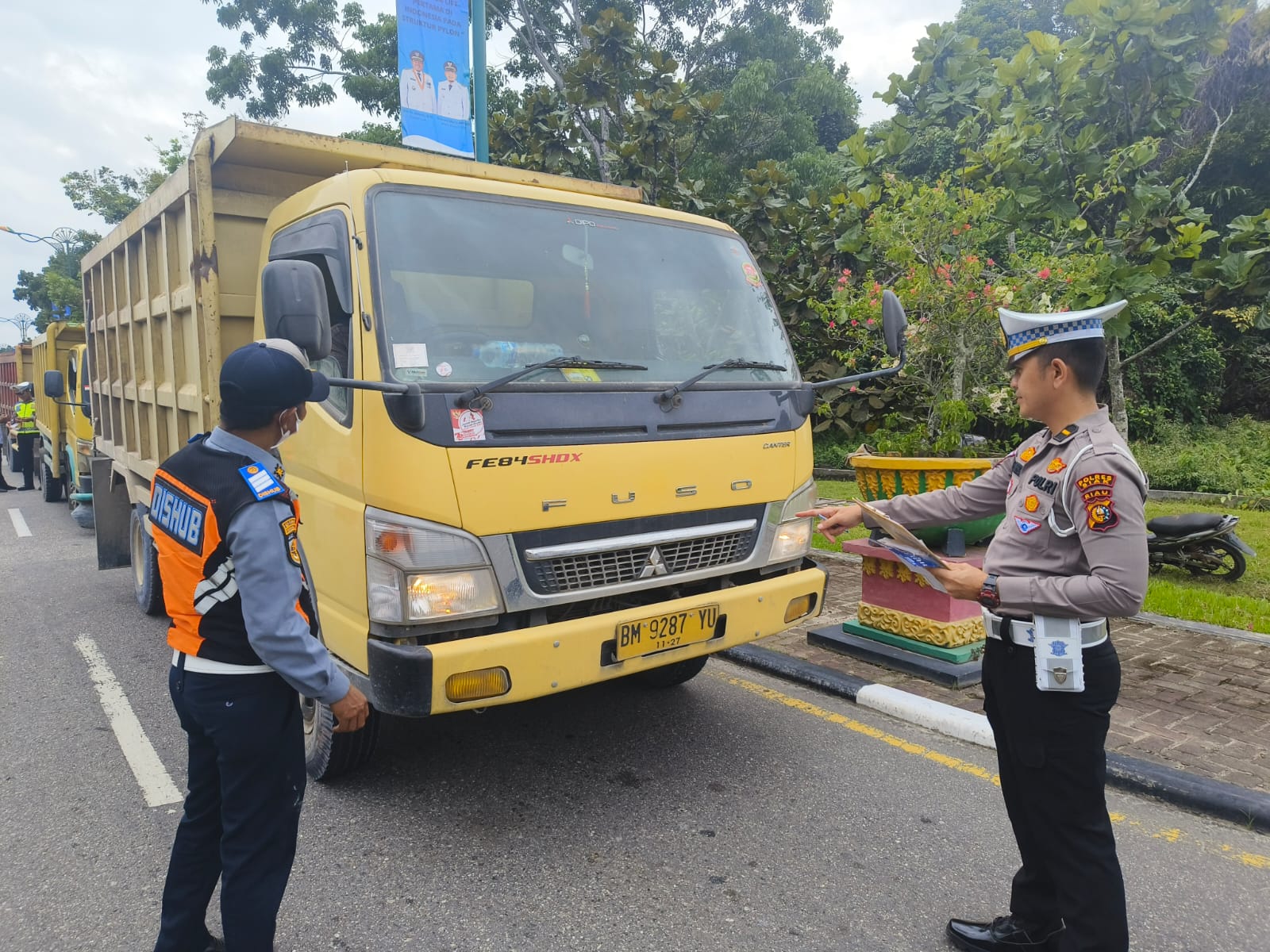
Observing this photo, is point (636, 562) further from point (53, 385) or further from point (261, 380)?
point (53, 385)

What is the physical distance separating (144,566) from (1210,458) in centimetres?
1255

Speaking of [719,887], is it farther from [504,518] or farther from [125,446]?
[125,446]

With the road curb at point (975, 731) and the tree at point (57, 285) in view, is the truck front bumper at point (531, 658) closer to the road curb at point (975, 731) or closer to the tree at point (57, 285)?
the road curb at point (975, 731)

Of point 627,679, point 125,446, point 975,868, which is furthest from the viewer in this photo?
point 125,446

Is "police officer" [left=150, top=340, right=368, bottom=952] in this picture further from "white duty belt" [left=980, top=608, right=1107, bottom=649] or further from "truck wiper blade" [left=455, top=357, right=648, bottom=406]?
"white duty belt" [left=980, top=608, right=1107, bottom=649]

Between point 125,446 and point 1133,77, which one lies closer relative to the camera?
point 125,446

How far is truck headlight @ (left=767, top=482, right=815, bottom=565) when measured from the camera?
379cm

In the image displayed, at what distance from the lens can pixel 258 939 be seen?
223 centimetres

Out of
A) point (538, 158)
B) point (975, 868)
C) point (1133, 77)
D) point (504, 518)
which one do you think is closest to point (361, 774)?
point (504, 518)

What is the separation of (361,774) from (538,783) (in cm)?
76

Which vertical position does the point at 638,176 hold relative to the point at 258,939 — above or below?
above

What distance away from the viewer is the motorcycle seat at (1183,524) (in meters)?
6.71

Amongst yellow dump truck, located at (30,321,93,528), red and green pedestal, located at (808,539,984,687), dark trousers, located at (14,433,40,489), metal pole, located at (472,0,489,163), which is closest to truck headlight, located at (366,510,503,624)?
red and green pedestal, located at (808,539,984,687)

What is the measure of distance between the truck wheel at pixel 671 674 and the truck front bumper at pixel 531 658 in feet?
3.62
